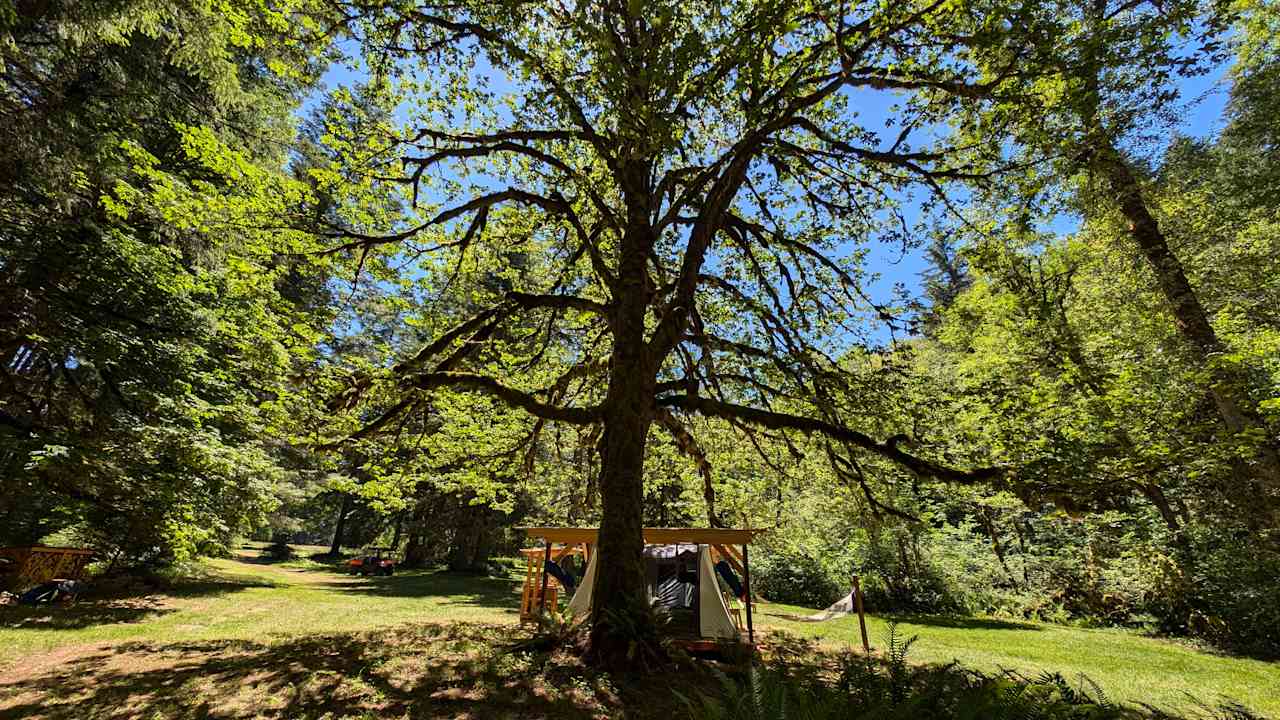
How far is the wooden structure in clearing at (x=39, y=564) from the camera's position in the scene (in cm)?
1103

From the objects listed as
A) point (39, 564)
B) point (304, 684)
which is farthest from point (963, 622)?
point (39, 564)

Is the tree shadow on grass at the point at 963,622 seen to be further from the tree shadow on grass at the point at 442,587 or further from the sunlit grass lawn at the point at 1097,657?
the tree shadow on grass at the point at 442,587

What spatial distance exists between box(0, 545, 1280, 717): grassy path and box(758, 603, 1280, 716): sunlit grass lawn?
4 cm

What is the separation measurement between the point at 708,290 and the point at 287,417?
8.29 meters

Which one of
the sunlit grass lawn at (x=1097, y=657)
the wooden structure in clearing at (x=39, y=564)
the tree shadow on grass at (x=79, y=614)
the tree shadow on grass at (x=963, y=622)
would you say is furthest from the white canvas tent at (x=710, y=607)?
the wooden structure in clearing at (x=39, y=564)

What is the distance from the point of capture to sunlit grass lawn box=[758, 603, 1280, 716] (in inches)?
279

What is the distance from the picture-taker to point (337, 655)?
722cm

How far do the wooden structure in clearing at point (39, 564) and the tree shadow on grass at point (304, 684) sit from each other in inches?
265

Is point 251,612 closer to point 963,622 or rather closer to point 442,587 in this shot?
point 442,587

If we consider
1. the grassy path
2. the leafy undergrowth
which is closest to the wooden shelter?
the grassy path

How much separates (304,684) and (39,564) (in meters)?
11.3

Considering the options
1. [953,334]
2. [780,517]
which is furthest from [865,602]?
[953,334]

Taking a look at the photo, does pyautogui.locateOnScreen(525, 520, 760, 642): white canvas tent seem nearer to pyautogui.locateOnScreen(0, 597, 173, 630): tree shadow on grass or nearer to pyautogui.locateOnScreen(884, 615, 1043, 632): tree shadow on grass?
pyautogui.locateOnScreen(884, 615, 1043, 632): tree shadow on grass

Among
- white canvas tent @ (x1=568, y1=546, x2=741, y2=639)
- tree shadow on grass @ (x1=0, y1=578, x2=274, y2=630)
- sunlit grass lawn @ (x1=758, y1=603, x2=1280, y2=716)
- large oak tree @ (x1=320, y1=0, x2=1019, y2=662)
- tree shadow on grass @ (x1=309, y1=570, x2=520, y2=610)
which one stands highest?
large oak tree @ (x1=320, y1=0, x2=1019, y2=662)
